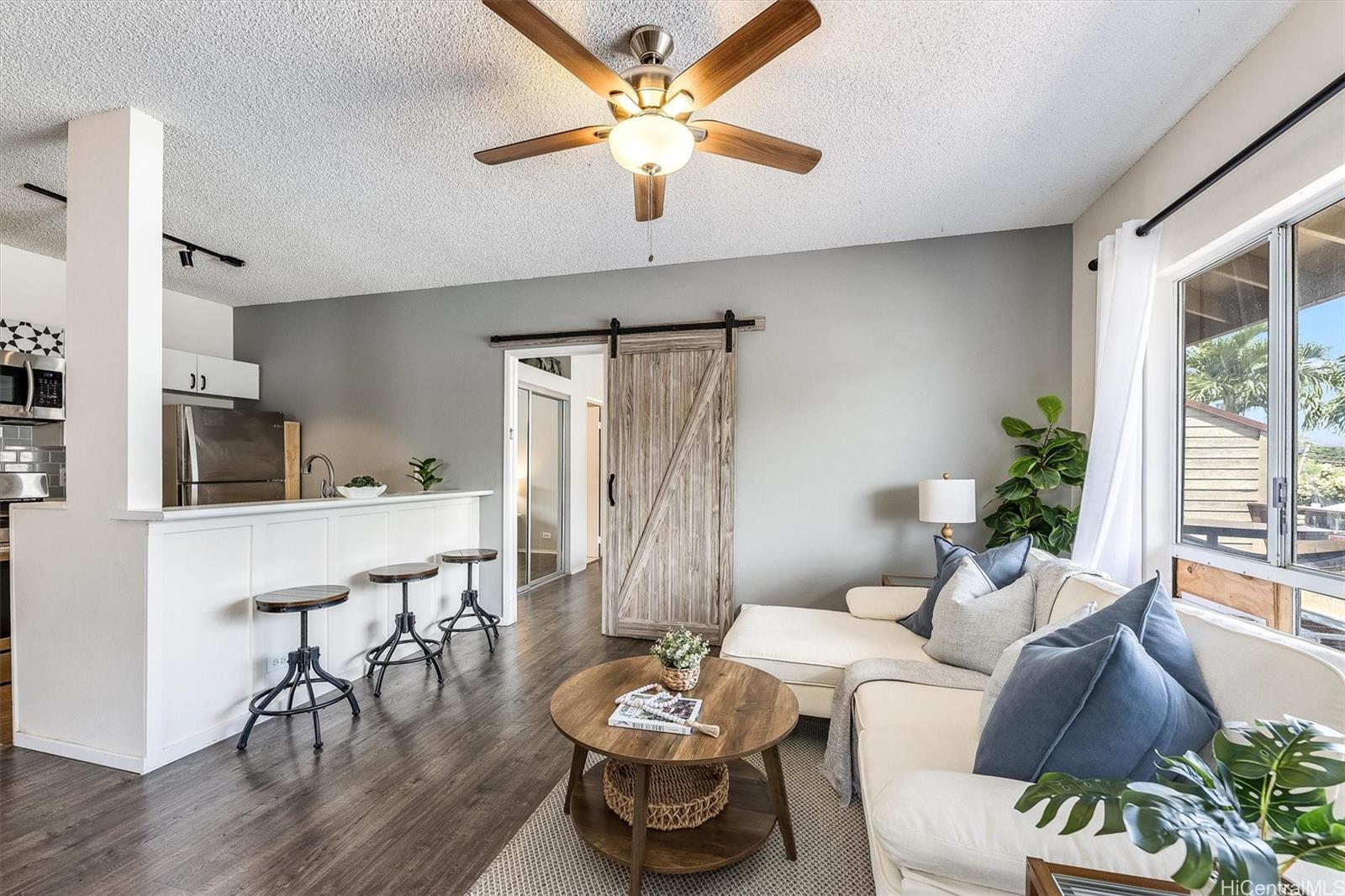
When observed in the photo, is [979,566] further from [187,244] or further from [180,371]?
[180,371]

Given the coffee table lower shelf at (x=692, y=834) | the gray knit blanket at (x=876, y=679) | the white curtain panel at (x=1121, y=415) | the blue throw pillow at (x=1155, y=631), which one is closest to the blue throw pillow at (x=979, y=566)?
the gray knit blanket at (x=876, y=679)

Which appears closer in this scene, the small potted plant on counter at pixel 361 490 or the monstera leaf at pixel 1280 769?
the monstera leaf at pixel 1280 769

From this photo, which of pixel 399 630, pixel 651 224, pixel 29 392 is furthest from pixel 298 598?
pixel 651 224

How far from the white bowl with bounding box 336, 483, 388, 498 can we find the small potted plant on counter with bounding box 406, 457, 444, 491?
2.81 ft

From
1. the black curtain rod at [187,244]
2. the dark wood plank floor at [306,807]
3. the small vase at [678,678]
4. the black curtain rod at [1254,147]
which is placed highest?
the black curtain rod at [187,244]

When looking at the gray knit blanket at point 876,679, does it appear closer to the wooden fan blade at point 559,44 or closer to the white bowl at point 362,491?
the wooden fan blade at point 559,44

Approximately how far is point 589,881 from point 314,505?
2404 millimetres

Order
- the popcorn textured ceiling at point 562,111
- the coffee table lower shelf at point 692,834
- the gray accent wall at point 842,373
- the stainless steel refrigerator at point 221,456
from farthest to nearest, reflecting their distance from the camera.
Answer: the stainless steel refrigerator at point 221,456 < the gray accent wall at point 842,373 < the popcorn textured ceiling at point 562,111 < the coffee table lower shelf at point 692,834

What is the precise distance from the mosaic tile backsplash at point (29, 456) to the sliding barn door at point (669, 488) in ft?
12.7

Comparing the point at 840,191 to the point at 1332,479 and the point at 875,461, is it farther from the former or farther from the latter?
the point at 1332,479

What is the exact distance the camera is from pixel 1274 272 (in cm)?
206

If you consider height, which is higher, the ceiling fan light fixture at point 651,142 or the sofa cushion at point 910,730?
the ceiling fan light fixture at point 651,142

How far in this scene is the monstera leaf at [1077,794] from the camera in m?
0.67

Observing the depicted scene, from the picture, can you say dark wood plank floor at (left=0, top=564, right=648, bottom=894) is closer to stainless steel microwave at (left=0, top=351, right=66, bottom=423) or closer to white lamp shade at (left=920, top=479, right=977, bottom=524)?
stainless steel microwave at (left=0, top=351, right=66, bottom=423)
